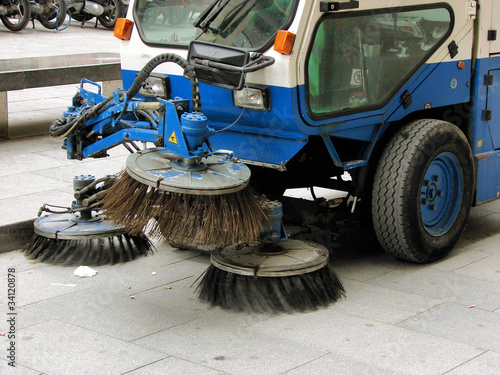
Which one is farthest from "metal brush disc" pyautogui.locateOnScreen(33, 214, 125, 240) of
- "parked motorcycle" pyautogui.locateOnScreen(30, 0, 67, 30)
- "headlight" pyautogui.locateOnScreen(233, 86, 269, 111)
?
"parked motorcycle" pyautogui.locateOnScreen(30, 0, 67, 30)

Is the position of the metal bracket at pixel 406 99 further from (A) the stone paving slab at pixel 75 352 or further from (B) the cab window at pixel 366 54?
(A) the stone paving slab at pixel 75 352

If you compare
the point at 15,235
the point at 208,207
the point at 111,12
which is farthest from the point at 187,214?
the point at 111,12

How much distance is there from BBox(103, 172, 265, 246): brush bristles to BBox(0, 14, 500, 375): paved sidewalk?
494 millimetres

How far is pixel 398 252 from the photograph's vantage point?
489 cm

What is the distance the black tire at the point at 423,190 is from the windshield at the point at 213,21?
1.14m

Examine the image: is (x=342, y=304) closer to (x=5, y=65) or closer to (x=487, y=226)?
(x=487, y=226)

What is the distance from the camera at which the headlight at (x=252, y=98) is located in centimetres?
430

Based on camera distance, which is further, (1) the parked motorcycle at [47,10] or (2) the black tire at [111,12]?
(2) the black tire at [111,12]

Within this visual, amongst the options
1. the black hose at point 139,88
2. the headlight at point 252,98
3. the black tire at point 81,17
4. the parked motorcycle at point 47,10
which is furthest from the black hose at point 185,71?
→ the black tire at point 81,17

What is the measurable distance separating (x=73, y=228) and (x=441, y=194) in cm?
249

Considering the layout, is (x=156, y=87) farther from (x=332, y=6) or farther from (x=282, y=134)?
(x=332, y=6)

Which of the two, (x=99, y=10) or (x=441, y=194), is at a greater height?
(x=99, y=10)

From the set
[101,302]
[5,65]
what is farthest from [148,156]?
[5,65]

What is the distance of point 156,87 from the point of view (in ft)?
16.3
